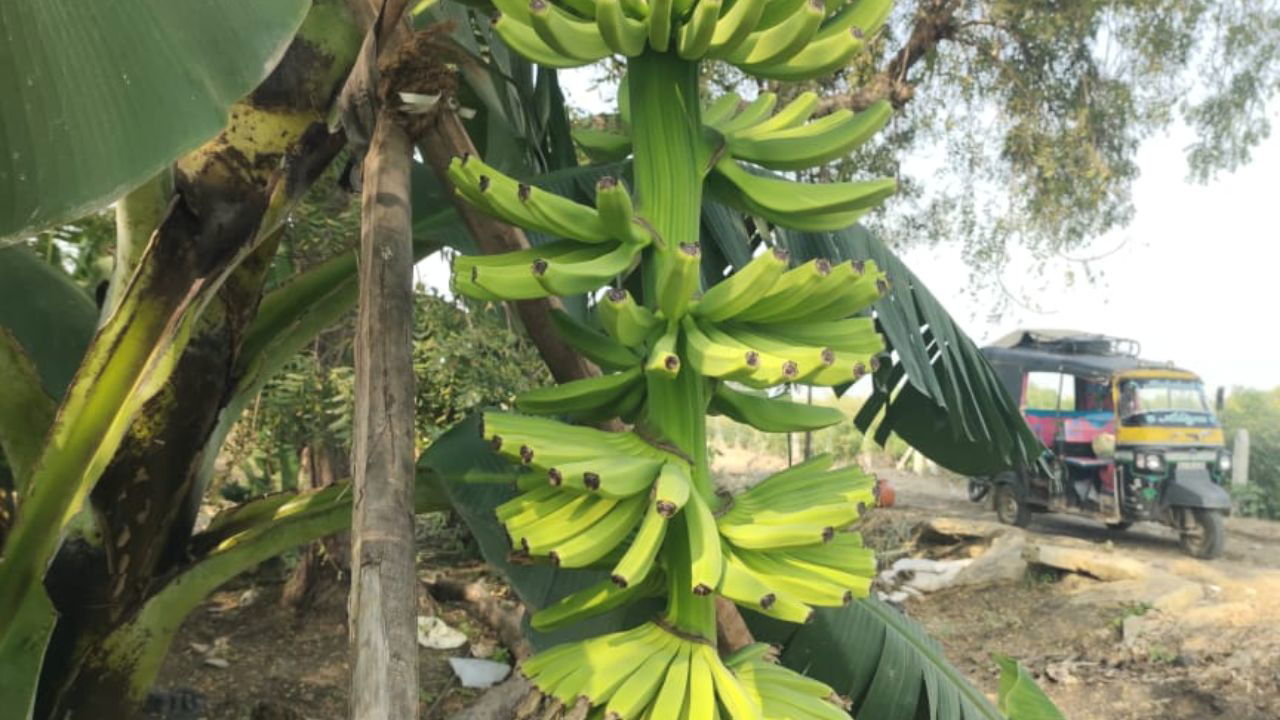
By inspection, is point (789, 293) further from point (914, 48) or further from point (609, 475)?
point (914, 48)

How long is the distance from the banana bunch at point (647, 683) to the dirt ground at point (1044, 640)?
2.34 metres

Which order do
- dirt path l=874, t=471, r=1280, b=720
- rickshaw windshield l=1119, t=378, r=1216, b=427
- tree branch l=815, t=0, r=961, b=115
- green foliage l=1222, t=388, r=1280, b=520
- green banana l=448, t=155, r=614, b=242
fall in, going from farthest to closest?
green foliage l=1222, t=388, r=1280, b=520
rickshaw windshield l=1119, t=378, r=1216, b=427
tree branch l=815, t=0, r=961, b=115
dirt path l=874, t=471, r=1280, b=720
green banana l=448, t=155, r=614, b=242

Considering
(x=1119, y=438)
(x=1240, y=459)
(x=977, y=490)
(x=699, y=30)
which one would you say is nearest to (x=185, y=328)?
(x=699, y=30)

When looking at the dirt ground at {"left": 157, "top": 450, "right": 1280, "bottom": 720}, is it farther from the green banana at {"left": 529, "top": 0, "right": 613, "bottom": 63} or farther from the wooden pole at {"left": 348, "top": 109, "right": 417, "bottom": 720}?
the green banana at {"left": 529, "top": 0, "right": 613, "bottom": 63}

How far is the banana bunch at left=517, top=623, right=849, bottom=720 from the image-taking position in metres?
0.50

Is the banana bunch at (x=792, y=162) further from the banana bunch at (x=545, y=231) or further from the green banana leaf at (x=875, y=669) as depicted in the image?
the green banana leaf at (x=875, y=669)

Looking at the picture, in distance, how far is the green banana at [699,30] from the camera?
0.49 m

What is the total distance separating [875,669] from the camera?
965mm

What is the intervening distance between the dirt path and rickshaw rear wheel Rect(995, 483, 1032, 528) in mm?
709

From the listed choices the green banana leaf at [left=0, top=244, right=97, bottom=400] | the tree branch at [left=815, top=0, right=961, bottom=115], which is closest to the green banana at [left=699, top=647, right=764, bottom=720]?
the green banana leaf at [left=0, top=244, right=97, bottom=400]

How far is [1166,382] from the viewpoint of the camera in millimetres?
6164

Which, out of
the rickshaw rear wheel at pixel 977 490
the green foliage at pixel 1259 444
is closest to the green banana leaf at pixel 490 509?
the rickshaw rear wheel at pixel 977 490

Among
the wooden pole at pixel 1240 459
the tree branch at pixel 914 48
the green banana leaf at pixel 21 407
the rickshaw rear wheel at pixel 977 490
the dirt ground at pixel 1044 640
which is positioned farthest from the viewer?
the rickshaw rear wheel at pixel 977 490

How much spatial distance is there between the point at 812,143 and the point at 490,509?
484mm
